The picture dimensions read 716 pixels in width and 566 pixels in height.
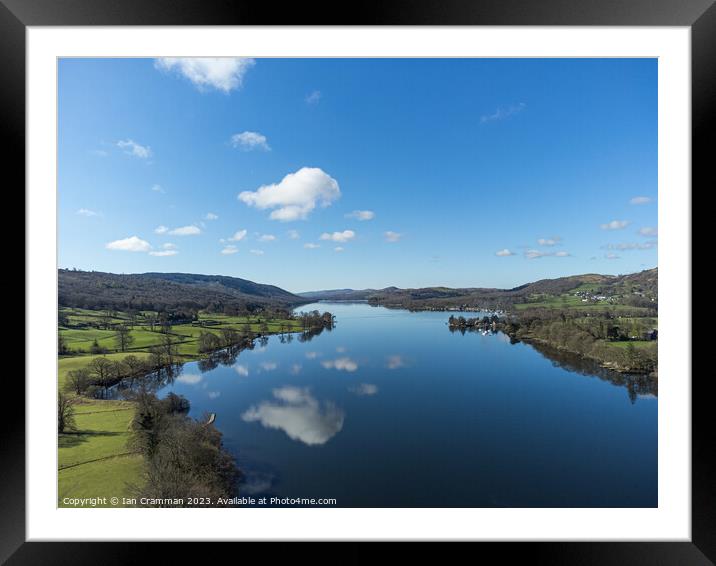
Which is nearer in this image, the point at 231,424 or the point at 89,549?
the point at 89,549

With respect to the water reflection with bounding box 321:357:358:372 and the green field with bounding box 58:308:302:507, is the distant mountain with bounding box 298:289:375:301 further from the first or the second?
the green field with bounding box 58:308:302:507

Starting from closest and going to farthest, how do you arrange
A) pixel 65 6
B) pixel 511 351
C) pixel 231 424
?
pixel 65 6
pixel 231 424
pixel 511 351

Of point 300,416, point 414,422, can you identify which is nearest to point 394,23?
point 300,416

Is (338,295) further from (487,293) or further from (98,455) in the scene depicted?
(98,455)

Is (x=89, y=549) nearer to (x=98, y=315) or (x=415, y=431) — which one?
(x=98, y=315)

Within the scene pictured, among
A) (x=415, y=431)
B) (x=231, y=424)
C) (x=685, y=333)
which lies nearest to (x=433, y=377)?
(x=415, y=431)

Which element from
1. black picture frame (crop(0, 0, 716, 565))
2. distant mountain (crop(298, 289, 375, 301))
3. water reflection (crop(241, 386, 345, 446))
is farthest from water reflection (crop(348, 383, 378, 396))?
black picture frame (crop(0, 0, 716, 565))

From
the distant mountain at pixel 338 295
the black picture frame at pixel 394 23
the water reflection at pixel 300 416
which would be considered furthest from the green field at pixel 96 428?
the distant mountain at pixel 338 295
